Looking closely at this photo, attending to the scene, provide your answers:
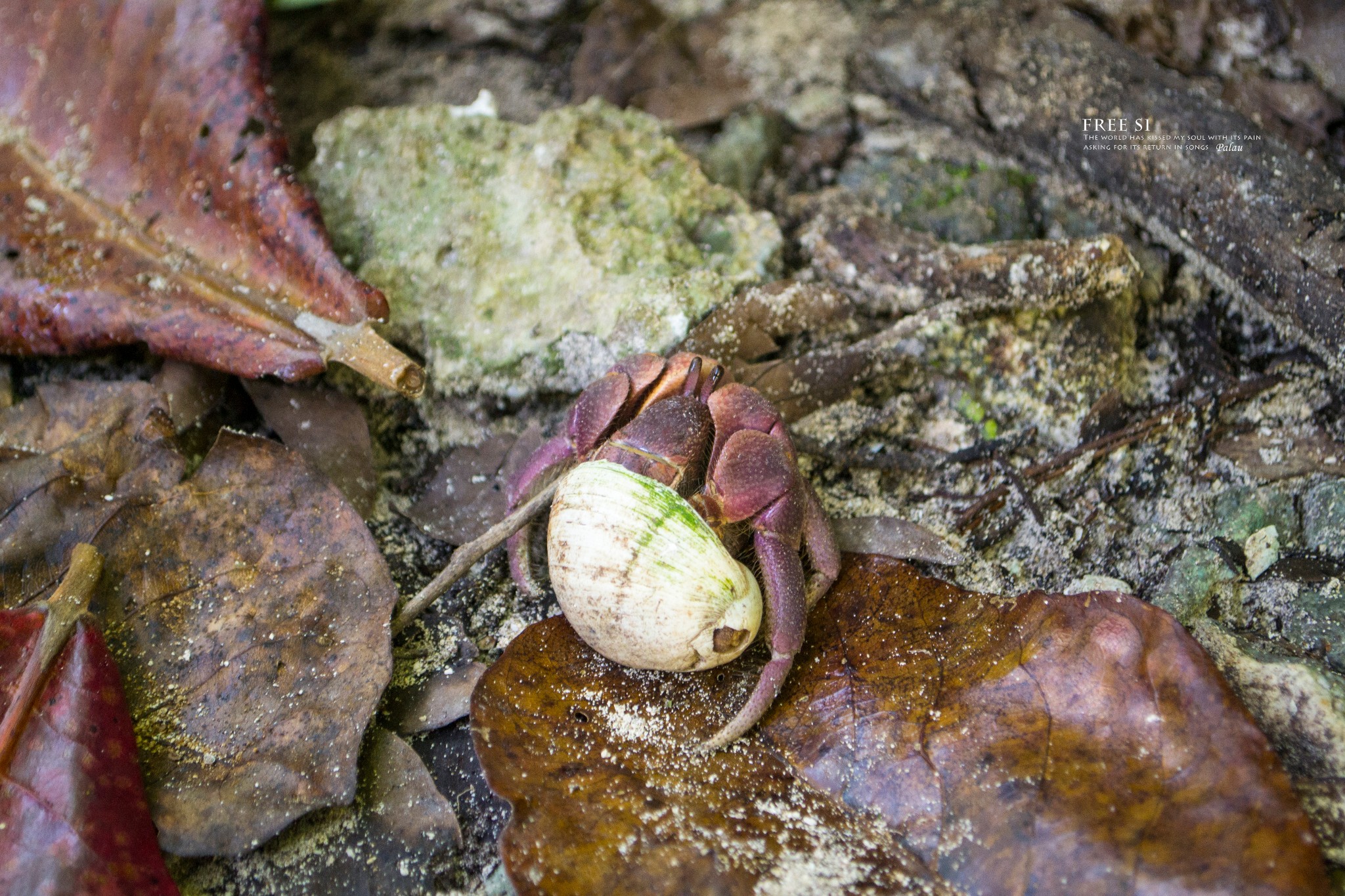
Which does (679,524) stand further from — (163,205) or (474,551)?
(163,205)

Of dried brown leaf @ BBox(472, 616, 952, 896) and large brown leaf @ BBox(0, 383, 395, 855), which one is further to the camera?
large brown leaf @ BBox(0, 383, 395, 855)

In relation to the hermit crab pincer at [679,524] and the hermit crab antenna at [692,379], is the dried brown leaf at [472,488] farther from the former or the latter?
the hermit crab antenna at [692,379]

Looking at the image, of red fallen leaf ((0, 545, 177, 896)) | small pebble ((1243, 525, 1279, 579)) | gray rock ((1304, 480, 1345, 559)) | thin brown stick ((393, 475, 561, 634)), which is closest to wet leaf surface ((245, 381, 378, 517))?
thin brown stick ((393, 475, 561, 634))

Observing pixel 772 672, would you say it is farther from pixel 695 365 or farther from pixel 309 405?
pixel 309 405

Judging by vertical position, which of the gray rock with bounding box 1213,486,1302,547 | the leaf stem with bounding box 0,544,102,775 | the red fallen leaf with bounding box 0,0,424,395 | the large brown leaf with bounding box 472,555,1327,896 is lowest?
the gray rock with bounding box 1213,486,1302,547

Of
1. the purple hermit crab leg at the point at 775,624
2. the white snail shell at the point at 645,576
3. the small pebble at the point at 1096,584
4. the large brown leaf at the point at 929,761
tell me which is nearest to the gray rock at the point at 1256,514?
the small pebble at the point at 1096,584

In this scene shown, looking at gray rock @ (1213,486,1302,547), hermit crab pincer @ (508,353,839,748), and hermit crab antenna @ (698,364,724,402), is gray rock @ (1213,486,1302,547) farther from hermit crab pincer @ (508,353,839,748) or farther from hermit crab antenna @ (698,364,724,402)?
hermit crab antenna @ (698,364,724,402)

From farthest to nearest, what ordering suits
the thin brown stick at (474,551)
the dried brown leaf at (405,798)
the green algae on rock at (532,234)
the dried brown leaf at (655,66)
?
the dried brown leaf at (655,66), the green algae on rock at (532,234), the thin brown stick at (474,551), the dried brown leaf at (405,798)
